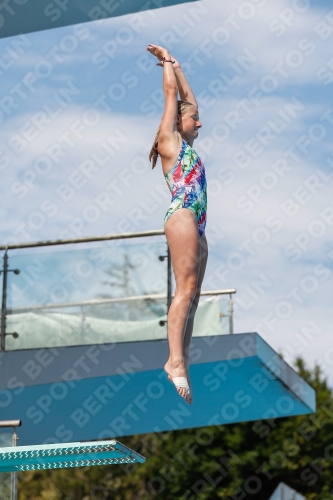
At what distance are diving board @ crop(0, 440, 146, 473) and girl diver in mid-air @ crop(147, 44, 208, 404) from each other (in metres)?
0.49

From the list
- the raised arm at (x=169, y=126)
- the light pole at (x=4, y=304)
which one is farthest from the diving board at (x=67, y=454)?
the light pole at (x=4, y=304)

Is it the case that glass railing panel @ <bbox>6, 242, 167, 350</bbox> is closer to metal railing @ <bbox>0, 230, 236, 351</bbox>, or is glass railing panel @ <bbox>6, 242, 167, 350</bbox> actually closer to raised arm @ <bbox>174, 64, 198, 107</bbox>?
metal railing @ <bbox>0, 230, 236, 351</bbox>

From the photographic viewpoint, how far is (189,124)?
4.96 m

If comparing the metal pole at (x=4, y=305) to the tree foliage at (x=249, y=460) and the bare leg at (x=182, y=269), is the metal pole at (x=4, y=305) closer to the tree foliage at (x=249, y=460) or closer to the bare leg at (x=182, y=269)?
the bare leg at (x=182, y=269)

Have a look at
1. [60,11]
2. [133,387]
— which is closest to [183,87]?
[60,11]

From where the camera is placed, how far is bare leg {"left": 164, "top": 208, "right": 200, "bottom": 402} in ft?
15.0

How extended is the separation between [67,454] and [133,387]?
16.7 feet

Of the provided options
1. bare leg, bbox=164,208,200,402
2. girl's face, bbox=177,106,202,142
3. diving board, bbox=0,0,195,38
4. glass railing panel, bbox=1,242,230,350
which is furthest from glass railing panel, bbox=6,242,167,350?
bare leg, bbox=164,208,200,402

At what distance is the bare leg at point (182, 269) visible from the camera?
458 cm

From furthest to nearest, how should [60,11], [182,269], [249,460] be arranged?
[249,460] < [60,11] < [182,269]

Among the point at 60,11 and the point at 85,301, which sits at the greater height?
the point at 60,11

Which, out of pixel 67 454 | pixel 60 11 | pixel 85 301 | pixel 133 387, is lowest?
pixel 67 454

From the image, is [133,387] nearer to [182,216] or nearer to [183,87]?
[183,87]

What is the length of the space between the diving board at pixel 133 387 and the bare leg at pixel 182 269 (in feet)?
14.8
